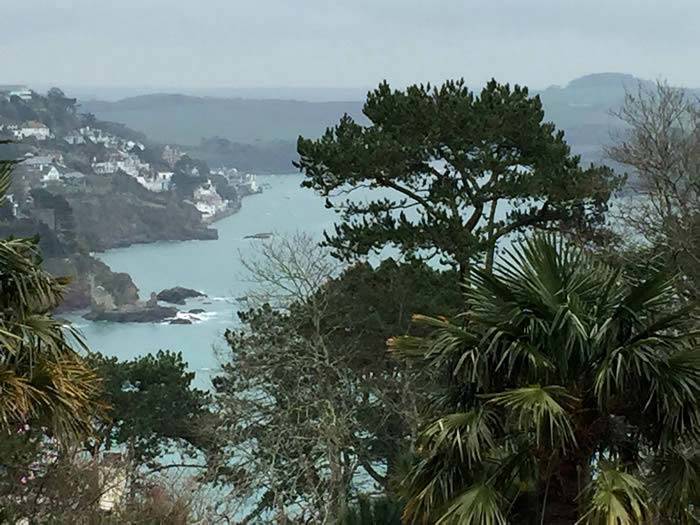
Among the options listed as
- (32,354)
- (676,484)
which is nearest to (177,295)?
(32,354)

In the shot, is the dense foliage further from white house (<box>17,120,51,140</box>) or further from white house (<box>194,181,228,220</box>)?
Result: white house (<box>17,120,51,140</box>)

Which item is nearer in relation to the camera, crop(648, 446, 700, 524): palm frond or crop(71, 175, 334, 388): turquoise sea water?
crop(648, 446, 700, 524): palm frond

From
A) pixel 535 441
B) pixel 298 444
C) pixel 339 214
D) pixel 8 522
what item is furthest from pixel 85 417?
pixel 339 214

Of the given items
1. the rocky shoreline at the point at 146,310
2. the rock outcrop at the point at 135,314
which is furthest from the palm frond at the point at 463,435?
the rock outcrop at the point at 135,314

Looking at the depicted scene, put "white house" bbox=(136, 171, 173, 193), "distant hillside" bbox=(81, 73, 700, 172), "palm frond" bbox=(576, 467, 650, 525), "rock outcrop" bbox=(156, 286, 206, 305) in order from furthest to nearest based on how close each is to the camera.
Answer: "white house" bbox=(136, 171, 173, 193)
"rock outcrop" bbox=(156, 286, 206, 305)
"distant hillside" bbox=(81, 73, 700, 172)
"palm frond" bbox=(576, 467, 650, 525)

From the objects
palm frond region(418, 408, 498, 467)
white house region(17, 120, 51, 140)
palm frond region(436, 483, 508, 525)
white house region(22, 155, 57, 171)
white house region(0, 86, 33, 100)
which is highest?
palm frond region(418, 408, 498, 467)

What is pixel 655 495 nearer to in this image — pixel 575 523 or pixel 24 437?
pixel 575 523

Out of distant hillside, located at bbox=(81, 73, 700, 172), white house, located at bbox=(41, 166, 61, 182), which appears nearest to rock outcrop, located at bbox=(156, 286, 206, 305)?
distant hillside, located at bbox=(81, 73, 700, 172)

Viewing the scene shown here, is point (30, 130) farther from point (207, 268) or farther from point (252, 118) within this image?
point (207, 268)
